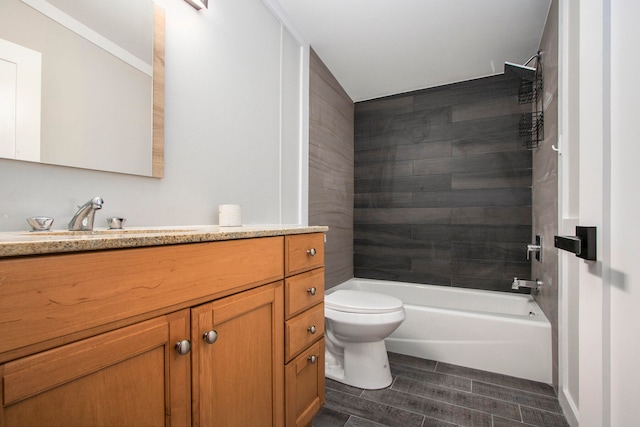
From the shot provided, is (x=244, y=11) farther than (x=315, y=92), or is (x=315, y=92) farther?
(x=315, y=92)

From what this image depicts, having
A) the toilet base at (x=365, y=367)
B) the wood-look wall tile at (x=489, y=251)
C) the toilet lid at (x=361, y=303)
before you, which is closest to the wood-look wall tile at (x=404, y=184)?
the wood-look wall tile at (x=489, y=251)

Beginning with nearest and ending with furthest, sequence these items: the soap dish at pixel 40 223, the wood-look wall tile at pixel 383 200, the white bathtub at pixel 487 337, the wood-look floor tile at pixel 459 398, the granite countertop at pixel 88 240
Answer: the granite countertop at pixel 88 240
the soap dish at pixel 40 223
the wood-look floor tile at pixel 459 398
the white bathtub at pixel 487 337
the wood-look wall tile at pixel 383 200

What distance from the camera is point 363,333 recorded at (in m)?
1.68

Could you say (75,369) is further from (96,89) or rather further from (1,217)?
(96,89)

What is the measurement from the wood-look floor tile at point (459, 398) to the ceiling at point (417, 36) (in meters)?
2.34

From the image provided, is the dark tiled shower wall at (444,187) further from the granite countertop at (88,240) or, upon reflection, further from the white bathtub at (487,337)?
the granite countertop at (88,240)

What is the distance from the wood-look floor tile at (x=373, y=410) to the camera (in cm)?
143

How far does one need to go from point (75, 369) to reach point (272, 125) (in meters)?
1.59

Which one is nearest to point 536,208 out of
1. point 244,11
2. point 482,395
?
point 482,395

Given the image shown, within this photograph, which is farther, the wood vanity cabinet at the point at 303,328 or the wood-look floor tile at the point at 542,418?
the wood-look floor tile at the point at 542,418

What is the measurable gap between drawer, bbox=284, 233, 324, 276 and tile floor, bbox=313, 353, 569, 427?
81 cm

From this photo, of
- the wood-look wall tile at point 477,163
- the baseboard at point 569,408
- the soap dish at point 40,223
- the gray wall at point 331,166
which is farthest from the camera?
the wood-look wall tile at point 477,163

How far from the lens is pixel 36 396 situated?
1.58 feet

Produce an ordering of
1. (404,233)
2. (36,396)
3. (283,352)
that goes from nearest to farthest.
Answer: (36,396) → (283,352) → (404,233)
